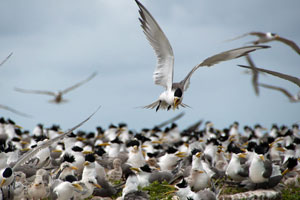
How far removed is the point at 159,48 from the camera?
327 inches

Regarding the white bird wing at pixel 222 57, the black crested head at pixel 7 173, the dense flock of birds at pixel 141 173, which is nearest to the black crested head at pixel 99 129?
the dense flock of birds at pixel 141 173

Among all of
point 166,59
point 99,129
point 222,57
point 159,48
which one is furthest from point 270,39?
point 99,129

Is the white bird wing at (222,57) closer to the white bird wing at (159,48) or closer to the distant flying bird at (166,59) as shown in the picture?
the distant flying bird at (166,59)

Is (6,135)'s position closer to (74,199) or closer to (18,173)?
(18,173)

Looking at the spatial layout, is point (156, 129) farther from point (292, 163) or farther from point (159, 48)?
point (159, 48)

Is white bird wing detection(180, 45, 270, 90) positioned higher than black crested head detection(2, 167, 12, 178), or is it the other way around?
white bird wing detection(180, 45, 270, 90)

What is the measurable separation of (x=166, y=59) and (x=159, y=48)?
26cm

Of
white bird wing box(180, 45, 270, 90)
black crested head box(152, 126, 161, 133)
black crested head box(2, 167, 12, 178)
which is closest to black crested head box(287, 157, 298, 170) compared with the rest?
white bird wing box(180, 45, 270, 90)

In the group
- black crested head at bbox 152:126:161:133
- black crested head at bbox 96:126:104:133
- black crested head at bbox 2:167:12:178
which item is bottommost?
black crested head at bbox 96:126:104:133

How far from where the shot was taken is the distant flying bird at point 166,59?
7.96m

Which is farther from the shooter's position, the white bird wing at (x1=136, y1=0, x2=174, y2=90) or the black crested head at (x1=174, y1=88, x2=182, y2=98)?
the black crested head at (x1=174, y1=88, x2=182, y2=98)

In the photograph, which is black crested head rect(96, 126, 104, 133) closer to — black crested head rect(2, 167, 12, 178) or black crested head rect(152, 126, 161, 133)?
black crested head rect(152, 126, 161, 133)

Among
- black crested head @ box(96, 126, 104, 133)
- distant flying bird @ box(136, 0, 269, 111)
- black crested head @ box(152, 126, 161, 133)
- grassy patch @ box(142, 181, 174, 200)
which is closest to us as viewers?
grassy patch @ box(142, 181, 174, 200)

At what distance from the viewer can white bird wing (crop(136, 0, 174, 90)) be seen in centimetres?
790
